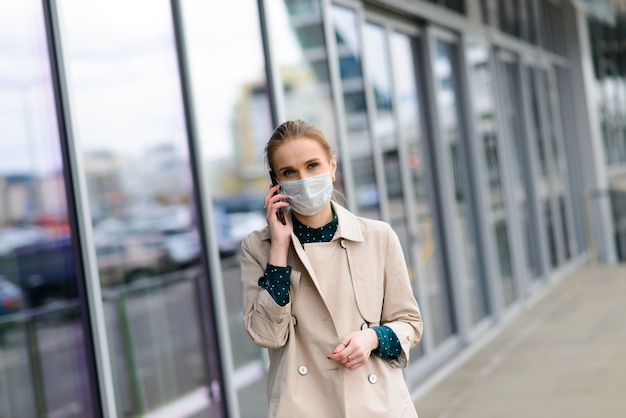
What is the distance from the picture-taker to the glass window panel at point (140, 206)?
15.9 feet

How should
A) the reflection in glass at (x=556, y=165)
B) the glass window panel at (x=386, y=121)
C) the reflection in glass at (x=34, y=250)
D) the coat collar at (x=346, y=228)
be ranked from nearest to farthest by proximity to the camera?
the coat collar at (x=346, y=228) < the reflection in glass at (x=34, y=250) < the glass window panel at (x=386, y=121) < the reflection in glass at (x=556, y=165)

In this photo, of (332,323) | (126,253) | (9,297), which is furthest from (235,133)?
(332,323)

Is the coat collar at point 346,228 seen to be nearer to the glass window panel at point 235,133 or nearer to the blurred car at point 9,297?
the blurred car at point 9,297

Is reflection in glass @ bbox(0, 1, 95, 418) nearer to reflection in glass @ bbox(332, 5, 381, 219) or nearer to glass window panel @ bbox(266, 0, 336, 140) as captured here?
glass window panel @ bbox(266, 0, 336, 140)

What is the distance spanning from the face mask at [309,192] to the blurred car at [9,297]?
6.67 feet

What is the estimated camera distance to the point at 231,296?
5.07 metres

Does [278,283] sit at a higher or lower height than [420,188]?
lower

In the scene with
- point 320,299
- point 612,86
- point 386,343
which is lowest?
point 386,343

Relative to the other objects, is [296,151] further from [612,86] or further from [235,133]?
[612,86]

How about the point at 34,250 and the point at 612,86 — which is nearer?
the point at 34,250

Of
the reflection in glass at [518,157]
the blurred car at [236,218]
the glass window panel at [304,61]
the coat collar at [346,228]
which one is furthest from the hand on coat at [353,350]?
the reflection in glass at [518,157]

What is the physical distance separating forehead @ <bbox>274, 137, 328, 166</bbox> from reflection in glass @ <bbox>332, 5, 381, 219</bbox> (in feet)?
11.2

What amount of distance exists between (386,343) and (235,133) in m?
4.52

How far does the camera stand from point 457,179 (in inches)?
307
